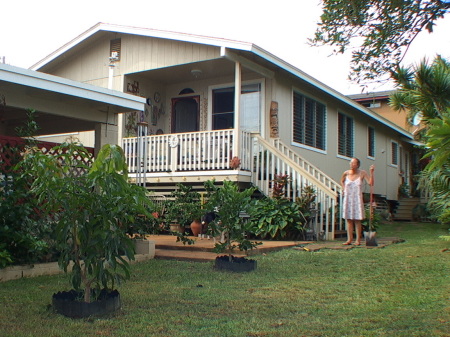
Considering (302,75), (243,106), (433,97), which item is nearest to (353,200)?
(243,106)

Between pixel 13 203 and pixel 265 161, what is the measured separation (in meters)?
6.96

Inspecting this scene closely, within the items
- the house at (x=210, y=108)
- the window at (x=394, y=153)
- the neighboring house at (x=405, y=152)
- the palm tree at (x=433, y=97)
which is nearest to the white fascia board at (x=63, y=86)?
the house at (x=210, y=108)

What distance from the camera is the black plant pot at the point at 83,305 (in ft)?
13.3

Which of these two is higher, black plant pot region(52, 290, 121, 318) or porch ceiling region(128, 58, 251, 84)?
porch ceiling region(128, 58, 251, 84)

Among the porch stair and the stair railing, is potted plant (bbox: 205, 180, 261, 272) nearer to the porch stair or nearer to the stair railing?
the stair railing

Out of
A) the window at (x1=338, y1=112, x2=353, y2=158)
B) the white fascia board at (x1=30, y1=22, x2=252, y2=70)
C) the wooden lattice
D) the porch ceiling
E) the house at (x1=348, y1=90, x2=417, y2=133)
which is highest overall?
the house at (x1=348, y1=90, x2=417, y2=133)

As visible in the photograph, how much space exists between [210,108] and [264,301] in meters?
9.15

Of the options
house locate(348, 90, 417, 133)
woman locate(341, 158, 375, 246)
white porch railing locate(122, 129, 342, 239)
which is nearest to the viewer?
woman locate(341, 158, 375, 246)

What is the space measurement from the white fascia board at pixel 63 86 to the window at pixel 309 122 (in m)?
6.40

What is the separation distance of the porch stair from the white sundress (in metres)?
13.3

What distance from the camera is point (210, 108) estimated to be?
1335 cm

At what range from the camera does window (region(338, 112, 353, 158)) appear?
1673cm

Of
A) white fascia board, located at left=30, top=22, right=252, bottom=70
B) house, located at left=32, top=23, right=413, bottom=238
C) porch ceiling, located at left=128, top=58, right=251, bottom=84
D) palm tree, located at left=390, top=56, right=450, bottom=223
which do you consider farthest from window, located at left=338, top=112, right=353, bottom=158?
white fascia board, located at left=30, top=22, right=252, bottom=70

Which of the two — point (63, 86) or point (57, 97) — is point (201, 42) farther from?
point (63, 86)
